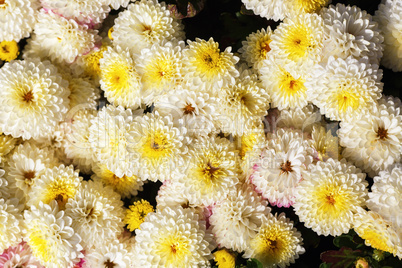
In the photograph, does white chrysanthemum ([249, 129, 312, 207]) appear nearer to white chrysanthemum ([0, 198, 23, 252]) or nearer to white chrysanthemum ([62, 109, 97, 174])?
white chrysanthemum ([62, 109, 97, 174])

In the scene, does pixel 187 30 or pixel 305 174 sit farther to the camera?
pixel 187 30

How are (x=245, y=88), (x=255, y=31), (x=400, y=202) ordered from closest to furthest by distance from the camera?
(x=400, y=202) < (x=245, y=88) < (x=255, y=31)

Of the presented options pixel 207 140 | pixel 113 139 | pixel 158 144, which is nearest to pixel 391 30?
pixel 207 140

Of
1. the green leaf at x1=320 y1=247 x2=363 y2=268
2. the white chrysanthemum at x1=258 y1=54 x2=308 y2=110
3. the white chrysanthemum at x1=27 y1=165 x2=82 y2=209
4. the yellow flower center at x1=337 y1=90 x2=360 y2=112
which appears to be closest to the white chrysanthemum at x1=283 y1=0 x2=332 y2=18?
the white chrysanthemum at x1=258 y1=54 x2=308 y2=110

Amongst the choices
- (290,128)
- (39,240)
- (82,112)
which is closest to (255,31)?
(290,128)

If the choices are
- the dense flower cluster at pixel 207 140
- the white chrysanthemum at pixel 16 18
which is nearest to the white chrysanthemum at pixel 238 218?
the dense flower cluster at pixel 207 140

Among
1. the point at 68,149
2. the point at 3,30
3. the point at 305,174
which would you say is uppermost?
the point at 305,174

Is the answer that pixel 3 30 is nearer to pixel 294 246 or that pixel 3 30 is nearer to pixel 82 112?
pixel 82 112

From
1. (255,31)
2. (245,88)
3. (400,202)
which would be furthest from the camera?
(255,31)

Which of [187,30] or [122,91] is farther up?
[187,30]
